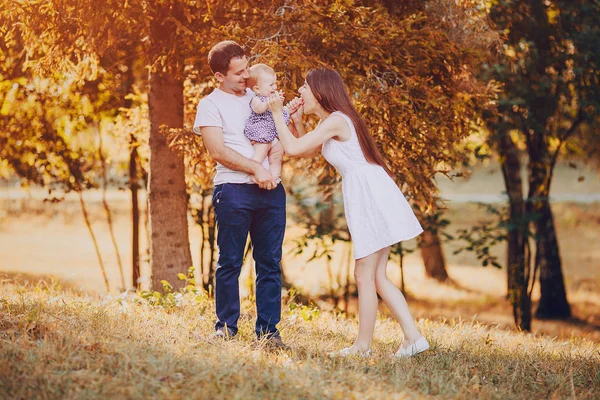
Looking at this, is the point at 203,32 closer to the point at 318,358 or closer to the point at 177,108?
the point at 177,108

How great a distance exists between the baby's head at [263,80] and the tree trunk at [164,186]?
256 cm

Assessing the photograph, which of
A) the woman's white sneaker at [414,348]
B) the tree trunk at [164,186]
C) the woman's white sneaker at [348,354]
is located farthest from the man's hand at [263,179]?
the tree trunk at [164,186]

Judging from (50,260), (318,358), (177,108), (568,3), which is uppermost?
(568,3)

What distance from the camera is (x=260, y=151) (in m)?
4.79

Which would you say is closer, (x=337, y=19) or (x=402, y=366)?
(x=402, y=366)

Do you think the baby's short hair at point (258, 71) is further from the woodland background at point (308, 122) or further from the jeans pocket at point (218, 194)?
the woodland background at point (308, 122)

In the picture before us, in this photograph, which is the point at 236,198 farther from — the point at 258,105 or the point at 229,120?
the point at 258,105

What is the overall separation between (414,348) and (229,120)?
7.09 feet

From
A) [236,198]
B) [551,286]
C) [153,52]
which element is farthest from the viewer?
[551,286]

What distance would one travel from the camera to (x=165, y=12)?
21.3 feet

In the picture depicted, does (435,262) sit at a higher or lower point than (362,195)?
lower

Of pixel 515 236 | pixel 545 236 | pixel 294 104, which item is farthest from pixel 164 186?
pixel 545 236

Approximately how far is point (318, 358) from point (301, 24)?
2.95 metres

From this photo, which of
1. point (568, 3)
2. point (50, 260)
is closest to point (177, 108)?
point (568, 3)
